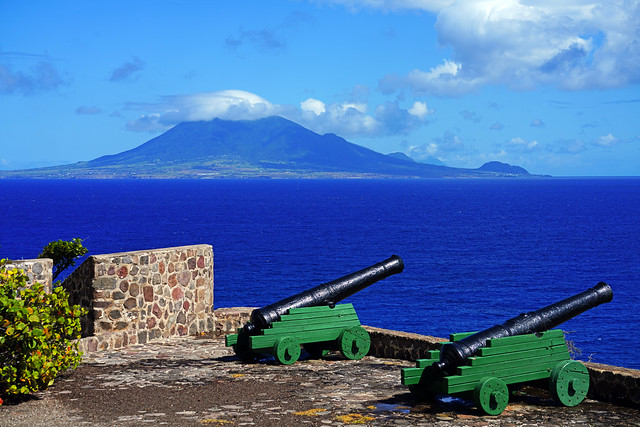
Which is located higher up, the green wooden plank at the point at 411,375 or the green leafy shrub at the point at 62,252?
the green leafy shrub at the point at 62,252

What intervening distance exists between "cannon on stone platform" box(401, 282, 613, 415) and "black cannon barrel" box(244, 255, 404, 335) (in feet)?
10.6

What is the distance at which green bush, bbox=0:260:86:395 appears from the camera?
420 inches

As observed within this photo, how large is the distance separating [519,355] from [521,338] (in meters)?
0.20

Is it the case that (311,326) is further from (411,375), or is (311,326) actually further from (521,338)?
(521,338)

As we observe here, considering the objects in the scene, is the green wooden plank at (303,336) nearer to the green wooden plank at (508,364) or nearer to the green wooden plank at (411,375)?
the green wooden plank at (411,375)

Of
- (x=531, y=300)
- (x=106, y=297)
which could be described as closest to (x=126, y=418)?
(x=106, y=297)

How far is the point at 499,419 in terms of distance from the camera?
9.99 metres

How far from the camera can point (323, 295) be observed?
45.5 ft

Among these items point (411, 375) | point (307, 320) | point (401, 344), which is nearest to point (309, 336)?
point (307, 320)

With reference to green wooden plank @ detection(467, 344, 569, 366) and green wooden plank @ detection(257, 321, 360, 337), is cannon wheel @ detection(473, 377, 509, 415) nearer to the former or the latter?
green wooden plank @ detection(467, 344, 569, 366)

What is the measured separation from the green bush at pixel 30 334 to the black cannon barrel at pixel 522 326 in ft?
15.6

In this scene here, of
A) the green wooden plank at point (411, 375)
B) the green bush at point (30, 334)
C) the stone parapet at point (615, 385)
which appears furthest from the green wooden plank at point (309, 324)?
the stone parapet at point (615, 385)

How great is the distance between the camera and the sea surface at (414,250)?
157ft

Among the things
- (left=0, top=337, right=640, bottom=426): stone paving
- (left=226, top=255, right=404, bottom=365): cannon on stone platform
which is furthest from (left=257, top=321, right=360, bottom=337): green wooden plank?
(left=0, top=337, right=640, bottom=426): stone paving
